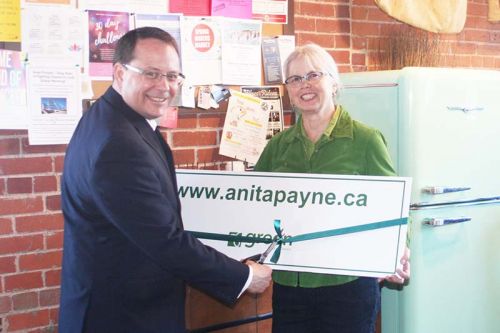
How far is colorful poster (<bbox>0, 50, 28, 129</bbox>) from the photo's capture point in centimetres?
220

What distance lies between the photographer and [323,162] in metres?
2.02

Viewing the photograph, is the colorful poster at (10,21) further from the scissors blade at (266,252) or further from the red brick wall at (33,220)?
the scissors blade at (266,252)

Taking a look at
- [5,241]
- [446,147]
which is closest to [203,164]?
A: [5,241]

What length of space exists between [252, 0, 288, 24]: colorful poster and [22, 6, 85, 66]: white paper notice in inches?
33.5

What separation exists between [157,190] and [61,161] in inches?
38.3

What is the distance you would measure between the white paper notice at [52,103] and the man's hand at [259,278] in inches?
39.2

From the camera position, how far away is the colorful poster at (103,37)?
2381 millimetres

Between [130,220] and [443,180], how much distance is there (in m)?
1.74

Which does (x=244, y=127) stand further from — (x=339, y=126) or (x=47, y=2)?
(x=47, y=2)

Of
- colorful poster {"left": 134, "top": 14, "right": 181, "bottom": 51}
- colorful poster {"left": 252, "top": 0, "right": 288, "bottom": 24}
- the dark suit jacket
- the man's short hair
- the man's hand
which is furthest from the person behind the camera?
colorful poster {"left": 252, "top": 0, "right": 288, "bottom": 24}

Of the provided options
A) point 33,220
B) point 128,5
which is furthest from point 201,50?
point 33,220

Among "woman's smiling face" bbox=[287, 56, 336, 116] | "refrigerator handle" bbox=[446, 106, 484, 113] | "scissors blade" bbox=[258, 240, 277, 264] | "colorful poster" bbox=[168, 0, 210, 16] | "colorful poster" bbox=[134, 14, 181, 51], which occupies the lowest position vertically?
"scissors blade" bbox=[258, 240, 277, 264]

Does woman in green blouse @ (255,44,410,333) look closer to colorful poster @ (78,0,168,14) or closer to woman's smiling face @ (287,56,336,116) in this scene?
woman's smiling face @ (287,56,336,116)

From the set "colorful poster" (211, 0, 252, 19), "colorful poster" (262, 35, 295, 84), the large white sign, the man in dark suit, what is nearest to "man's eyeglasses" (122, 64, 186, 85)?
the man in dark suit
